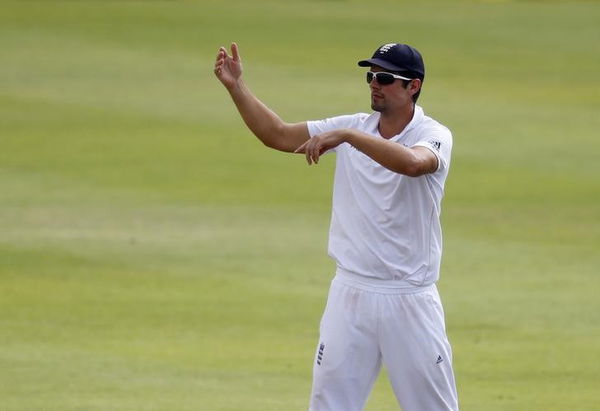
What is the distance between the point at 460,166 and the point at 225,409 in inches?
381

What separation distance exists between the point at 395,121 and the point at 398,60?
0.97 ft

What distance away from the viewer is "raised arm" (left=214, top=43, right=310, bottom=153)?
720cm

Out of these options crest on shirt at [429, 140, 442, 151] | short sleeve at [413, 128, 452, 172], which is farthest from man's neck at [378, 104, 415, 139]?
crest on shirt at [429, 140, 442, 151]

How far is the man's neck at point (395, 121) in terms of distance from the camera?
689 centimetres

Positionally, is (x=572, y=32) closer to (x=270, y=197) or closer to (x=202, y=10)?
(x=202, y=10)

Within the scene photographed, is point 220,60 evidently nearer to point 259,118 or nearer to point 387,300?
point 259,118

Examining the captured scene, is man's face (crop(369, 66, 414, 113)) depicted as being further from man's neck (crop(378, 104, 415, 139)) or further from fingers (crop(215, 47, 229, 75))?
fingers (crop(215, 47, 229, 75))

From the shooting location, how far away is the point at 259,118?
721cm

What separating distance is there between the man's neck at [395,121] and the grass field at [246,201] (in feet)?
8.64

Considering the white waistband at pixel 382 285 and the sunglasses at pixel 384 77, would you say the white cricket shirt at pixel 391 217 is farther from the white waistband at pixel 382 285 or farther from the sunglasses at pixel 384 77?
the sunglasses at pixel 384 77

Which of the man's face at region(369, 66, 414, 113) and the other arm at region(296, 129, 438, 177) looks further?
the man's face at region(369, 66, 414, 113)

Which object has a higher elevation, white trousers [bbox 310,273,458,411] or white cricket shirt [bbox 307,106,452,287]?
white cricket shirt [bbox 307,106,452,287]

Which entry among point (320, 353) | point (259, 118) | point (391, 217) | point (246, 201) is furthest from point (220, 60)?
point (246, 201)

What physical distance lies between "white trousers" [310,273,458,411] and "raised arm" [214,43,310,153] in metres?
0.79
